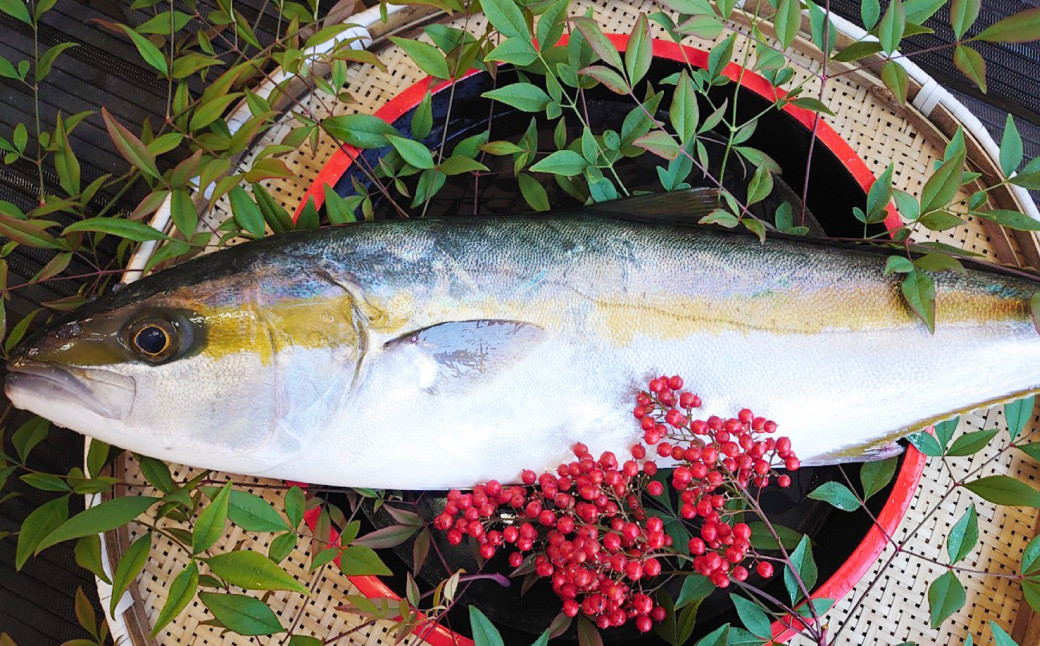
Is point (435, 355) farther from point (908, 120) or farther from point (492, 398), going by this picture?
point (908, 120)

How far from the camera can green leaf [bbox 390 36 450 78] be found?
44.7 inches

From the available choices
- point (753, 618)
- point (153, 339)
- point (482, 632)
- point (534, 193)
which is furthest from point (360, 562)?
point (534, 193)

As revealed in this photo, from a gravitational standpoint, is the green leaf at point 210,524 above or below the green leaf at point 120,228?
below

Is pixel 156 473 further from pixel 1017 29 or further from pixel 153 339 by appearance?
pixel 1017 29

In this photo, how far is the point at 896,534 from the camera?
49.6 inches

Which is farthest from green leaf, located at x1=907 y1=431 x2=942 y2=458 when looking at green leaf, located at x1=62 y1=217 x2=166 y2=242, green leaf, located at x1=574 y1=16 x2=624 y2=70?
green leaf, located at x1=62 y1=217 x2=166 y2=242

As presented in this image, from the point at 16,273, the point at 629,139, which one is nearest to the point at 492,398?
the point at 629,139

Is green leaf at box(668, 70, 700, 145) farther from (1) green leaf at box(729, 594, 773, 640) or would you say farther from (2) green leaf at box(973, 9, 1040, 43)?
→ (1) green leaf at box(729, 594, 773, 640)

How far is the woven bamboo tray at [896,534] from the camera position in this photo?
1.21 m

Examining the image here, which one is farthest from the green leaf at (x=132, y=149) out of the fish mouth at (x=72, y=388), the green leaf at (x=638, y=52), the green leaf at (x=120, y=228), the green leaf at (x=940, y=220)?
the green leaf at (x=940, y=220)

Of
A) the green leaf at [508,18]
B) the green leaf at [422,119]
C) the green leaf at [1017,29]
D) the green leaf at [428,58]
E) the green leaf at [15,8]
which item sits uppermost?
the green leaf at [1017,29]

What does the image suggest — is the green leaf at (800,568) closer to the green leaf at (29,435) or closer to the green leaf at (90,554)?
the green leaf at (90,554)

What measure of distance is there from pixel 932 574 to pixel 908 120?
882 millimetres

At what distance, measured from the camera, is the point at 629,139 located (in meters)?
1.21
